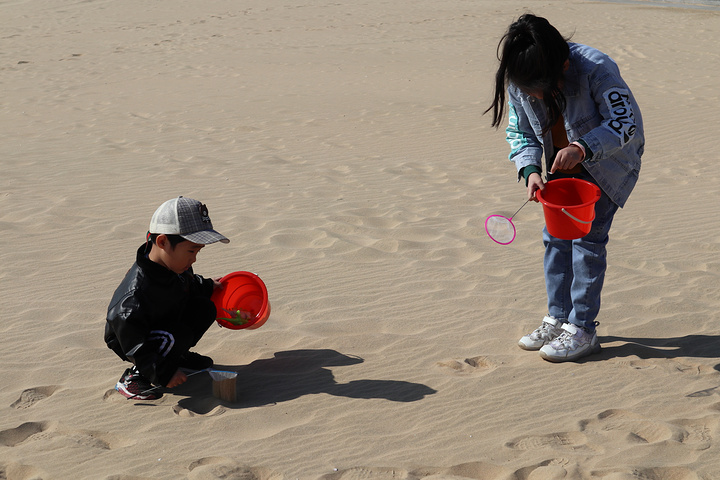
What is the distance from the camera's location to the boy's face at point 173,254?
10.4 feet

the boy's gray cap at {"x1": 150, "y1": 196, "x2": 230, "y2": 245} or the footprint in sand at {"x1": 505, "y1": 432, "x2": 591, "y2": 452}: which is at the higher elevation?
the boy's gray cap at {"x1": 150, "y1": 196, "x2": 230, "y2": 245}

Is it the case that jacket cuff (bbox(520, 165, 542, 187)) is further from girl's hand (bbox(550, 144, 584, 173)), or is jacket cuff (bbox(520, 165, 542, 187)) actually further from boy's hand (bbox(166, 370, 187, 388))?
boy's hand (bbox(166, 370, 187, 388))

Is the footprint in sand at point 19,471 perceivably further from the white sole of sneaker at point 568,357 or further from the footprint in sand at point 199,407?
the white sole of sneaker at point 568,357

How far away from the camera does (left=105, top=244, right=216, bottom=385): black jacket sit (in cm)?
313

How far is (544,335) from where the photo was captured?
378 centimetres

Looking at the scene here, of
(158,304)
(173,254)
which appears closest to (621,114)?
(173,254)

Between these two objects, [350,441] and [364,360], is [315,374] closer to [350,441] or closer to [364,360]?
[364,360]

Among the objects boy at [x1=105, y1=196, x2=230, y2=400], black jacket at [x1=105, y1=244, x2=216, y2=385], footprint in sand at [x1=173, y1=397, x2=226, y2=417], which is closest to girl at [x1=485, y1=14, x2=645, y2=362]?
boy at [x1=105, y1=196, x2=230, y2=400]

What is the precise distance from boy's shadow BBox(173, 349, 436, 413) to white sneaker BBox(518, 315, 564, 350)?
69 centimetres

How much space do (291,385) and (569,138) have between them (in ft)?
5.83

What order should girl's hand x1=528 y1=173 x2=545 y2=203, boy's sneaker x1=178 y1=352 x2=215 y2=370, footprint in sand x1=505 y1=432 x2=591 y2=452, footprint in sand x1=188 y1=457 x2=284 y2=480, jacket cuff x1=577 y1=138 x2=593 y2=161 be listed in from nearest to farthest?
footprint in sand x1=188 y1=457 x2=284 y2=480
footprint in sand x1=505 y1=432 x2=591 y2=452
jacket cuff x1=577 y1=138 x2=593 y2=161
girl's hand x1=528 y1=173 x2=545 y2=203
boy's sneaker x1=178 y1=352 x2=215 y2=370

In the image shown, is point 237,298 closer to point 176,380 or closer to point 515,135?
point 176,380

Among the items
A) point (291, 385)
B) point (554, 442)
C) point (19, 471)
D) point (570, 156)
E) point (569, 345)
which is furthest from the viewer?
point (569, 345)

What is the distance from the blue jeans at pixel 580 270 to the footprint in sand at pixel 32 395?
→ 2.54 m
